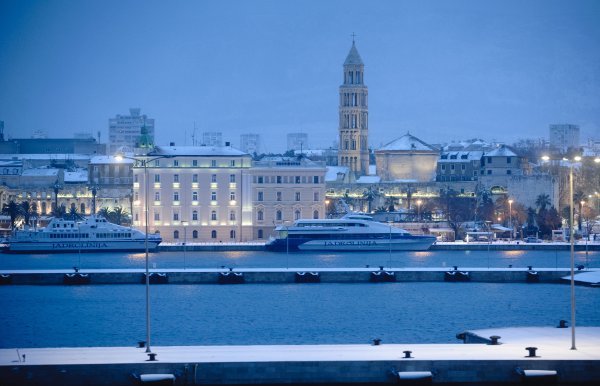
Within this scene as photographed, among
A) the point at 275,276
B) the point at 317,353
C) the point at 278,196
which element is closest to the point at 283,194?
the point at 278,196

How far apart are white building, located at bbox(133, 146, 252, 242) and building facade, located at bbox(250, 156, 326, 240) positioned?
93 cm

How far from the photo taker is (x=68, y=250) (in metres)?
98.1

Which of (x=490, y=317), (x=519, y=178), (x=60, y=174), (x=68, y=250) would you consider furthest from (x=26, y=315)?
(x=60, y=174)

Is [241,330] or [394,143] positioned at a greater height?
[394,143]

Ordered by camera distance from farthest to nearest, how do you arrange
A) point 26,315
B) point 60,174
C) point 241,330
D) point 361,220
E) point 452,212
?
point 60,174 → point 452,212 → point 361,220 → point 26,315 → point 241,330

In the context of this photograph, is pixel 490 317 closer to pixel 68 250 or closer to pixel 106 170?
pixel 68 250

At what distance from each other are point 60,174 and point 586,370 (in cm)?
10743

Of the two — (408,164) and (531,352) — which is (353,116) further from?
(531,352)

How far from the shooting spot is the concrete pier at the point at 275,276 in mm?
64688

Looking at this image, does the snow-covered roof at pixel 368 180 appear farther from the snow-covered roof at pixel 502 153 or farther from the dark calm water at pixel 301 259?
the dark calm water at pixel 301 259

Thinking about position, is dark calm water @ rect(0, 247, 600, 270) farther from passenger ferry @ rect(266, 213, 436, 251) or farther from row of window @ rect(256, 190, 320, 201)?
row of window @ rect(256, 190, 320, 201)

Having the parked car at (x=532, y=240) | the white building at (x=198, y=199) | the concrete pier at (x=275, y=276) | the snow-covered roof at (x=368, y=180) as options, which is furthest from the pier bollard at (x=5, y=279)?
the snow-covered roof at (x=368, y=180)

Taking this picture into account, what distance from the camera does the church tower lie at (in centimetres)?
13250

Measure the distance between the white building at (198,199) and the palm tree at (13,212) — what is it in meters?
17.6
